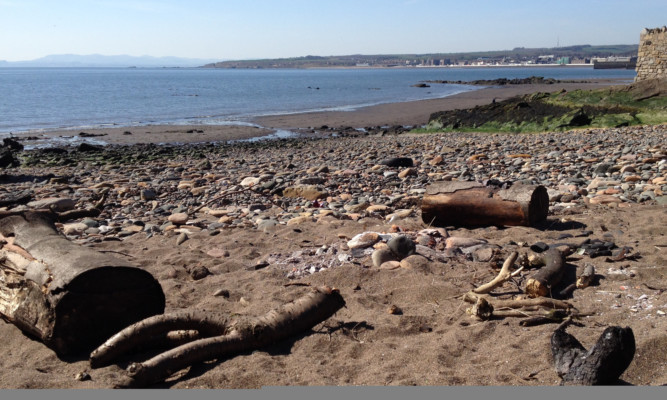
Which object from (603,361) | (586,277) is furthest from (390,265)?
(603,361)

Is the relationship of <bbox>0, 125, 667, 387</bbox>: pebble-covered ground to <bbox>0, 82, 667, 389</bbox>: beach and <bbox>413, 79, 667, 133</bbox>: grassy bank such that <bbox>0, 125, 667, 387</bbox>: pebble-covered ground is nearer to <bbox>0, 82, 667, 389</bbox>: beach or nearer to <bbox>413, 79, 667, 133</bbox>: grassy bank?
<bbox>0, 82, 667, 389</bbox>: beach

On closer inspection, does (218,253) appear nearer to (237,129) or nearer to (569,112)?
(569,112)

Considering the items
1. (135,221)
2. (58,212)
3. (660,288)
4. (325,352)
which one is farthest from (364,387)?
(58,212)

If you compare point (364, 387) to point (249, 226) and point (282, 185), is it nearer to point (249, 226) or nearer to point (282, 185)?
point (249, 226)

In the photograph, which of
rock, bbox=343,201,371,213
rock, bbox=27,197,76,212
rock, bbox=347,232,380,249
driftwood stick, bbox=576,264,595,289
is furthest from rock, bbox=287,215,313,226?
rock, bbox=27,197,76,212

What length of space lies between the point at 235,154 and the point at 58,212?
9.18 meters

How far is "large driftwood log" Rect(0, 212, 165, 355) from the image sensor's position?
363cm

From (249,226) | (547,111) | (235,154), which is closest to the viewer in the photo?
(249,226)

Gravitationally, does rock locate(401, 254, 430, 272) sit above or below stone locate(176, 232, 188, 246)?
above

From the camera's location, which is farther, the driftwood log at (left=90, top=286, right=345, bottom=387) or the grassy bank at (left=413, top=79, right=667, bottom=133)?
the grassy bank at (left=413, top=79, right=667, bottom=133)

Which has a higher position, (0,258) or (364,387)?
(0,258)

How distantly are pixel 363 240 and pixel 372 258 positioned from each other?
405 mm

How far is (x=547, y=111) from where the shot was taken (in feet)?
67.3

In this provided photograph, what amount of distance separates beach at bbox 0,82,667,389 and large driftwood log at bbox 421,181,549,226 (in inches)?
5.6
